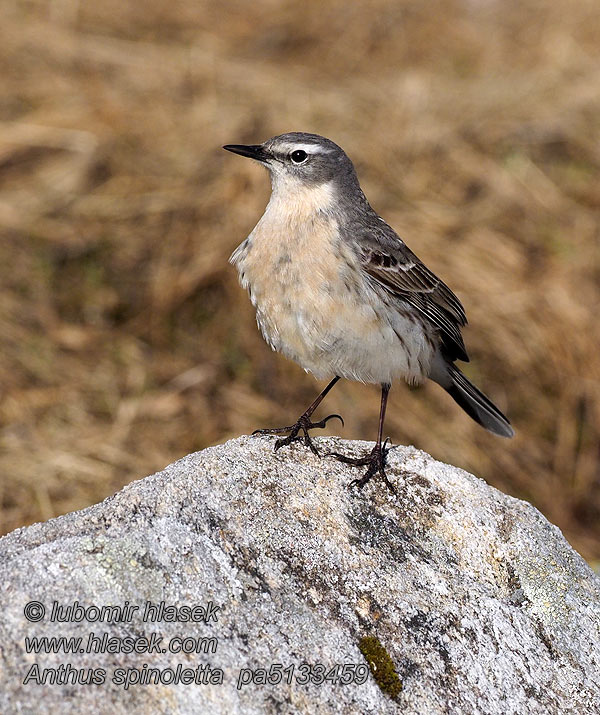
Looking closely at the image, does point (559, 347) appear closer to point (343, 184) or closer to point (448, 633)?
point (343, 184)

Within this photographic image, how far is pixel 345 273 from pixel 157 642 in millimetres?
2543

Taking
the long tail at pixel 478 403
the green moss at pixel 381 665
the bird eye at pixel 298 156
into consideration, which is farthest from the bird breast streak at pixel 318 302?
the green moss at pixel 381 665

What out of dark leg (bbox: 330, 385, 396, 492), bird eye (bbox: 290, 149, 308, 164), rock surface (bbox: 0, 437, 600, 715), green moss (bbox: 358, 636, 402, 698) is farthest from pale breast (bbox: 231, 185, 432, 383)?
green moss (bbox: 358, 636, 402, 698)

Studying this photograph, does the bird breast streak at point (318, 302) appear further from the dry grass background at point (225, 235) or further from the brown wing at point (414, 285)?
the dry grass background at point (225, 235)

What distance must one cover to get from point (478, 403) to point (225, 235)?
13.5ft

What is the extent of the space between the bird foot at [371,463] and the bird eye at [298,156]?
1.87 m

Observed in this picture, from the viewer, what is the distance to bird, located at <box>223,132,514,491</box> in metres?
4.86

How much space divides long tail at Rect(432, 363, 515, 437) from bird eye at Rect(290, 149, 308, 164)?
1636 millimetres

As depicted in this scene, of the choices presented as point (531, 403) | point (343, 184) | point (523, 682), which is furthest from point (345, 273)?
point (531, 403)

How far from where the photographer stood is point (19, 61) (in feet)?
38.4

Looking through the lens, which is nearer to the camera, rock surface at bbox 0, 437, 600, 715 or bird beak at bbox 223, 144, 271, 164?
rock surface at bbox 0, 437, 600, 715

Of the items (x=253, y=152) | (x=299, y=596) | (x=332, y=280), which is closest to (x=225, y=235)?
(x=253, y=152)

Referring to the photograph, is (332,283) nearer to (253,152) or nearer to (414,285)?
(414,285)

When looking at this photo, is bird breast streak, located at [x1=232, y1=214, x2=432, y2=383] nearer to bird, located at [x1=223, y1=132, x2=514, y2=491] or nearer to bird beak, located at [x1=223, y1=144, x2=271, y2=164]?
bird, located at [x1=223, y1=132, x2=514, y2=491]
